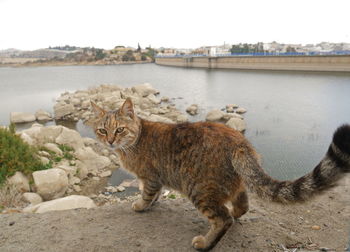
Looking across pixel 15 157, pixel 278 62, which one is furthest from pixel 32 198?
pixel 278 62

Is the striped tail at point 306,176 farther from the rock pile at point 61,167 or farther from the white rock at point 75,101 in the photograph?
the white rock at point 75,101

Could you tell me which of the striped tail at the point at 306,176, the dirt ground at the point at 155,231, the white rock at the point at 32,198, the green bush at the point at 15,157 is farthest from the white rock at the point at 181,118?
the striped tail at the point at 306,176

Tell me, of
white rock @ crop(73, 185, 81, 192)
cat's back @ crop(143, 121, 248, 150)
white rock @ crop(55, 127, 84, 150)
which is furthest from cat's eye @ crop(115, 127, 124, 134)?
white rock @ crop(55, 127, 84, 150)

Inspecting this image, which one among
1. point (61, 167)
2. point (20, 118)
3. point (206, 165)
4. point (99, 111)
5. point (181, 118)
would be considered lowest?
point (181, 118)

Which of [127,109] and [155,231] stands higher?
[127,109]

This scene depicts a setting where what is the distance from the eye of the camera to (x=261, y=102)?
2205 cm

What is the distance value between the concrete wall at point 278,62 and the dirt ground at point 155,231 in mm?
43702

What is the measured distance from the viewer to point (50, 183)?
800 centimetres

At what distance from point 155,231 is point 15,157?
639 cm

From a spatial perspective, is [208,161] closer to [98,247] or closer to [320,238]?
[98,247]

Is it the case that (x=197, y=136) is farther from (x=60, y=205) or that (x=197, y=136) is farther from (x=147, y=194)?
(x=60, y=205)

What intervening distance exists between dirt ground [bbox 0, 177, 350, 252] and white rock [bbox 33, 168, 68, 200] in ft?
11.7

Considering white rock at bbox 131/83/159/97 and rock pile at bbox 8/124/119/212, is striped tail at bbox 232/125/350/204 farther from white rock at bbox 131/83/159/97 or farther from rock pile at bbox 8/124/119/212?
white rock at bbox 131/83/159/97

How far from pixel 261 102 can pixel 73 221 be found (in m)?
20.4
